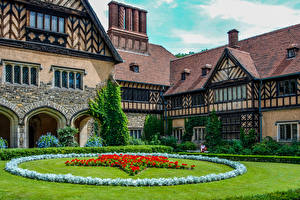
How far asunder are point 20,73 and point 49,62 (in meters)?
1.90

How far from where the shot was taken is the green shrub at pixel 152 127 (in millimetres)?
32350

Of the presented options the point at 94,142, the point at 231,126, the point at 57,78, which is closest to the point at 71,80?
the point at 57,78

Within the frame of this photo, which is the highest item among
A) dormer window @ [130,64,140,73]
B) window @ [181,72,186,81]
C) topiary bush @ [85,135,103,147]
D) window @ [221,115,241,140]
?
dormer window @ [130,64,140,73]

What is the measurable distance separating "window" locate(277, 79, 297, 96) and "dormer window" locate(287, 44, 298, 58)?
2.30 meters

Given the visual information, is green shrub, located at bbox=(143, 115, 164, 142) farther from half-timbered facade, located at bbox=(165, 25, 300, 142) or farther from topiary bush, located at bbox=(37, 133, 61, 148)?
topiary bush, located at bbox=(37, 133, 61, 148)

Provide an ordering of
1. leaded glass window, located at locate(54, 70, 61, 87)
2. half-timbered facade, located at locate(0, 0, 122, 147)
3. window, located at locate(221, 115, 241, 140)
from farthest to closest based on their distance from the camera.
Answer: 1. window, located at locate(221, 115, 241, 140)
2. leaded glass window, located at locate(54, 70, 61, 87)
3. half-timbered facade, located at locate(0, 0, 122, 147)

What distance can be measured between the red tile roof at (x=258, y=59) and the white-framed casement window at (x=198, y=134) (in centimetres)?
355

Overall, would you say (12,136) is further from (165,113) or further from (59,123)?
(165,113)

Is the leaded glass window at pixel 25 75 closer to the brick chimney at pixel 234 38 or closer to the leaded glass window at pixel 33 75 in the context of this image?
the leaded glass window at pixel 33 75

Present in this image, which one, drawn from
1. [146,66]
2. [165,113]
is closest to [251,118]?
[165,113]

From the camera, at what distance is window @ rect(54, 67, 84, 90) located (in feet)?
72.6

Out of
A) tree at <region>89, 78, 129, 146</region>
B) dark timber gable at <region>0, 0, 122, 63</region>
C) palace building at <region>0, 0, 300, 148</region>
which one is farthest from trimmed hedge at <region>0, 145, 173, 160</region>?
dark timber gable at <region>0, 0, 122, 63</region>

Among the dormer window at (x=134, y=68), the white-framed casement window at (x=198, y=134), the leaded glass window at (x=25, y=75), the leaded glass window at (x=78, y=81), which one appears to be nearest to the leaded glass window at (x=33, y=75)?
the leaded glass window at (x=25, y=75)

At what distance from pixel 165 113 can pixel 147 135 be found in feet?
10.4
